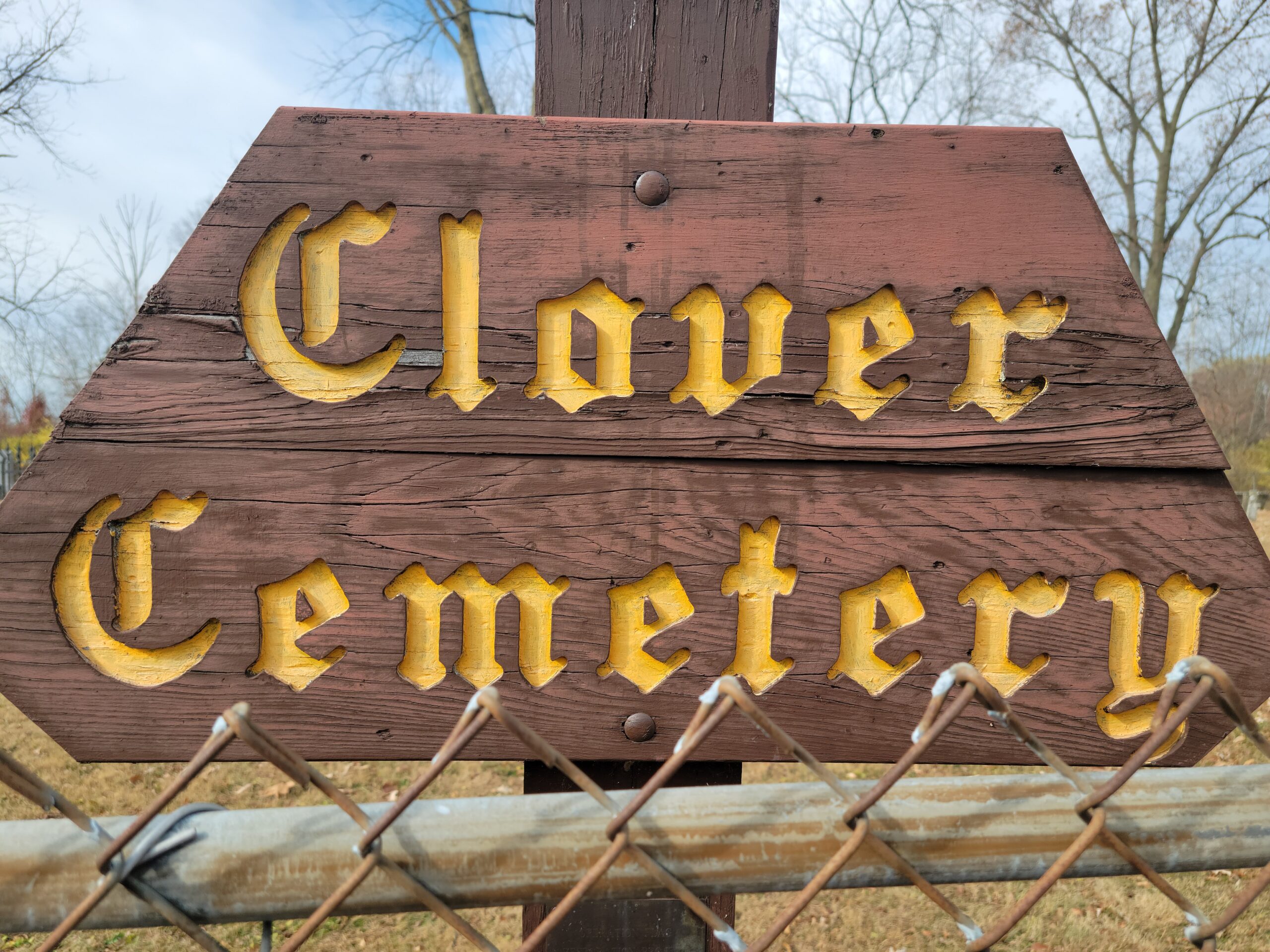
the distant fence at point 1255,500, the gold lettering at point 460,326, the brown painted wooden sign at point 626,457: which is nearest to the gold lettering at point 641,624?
the brown painted wooden sign at point 626,457

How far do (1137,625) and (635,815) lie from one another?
900 mm

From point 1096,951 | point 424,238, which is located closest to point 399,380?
point 424,238

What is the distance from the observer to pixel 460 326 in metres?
1.06

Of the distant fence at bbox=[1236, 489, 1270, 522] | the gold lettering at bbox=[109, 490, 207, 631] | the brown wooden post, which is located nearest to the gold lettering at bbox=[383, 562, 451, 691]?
the gold lettering at bbox=[109, 490, 207, 631]

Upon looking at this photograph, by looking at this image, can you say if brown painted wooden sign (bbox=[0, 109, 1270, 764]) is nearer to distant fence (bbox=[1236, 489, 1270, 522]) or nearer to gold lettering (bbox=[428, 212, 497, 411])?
gold lettering (bbox=[428, 212, 497, 411])

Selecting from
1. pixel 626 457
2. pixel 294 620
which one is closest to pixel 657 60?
pixel 626 457

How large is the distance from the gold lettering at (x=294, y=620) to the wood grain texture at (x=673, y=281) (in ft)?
0.66

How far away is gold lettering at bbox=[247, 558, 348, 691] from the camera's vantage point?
3.47 feet

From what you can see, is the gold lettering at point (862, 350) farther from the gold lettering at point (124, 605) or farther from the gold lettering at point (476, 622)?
the gold lettering at point (124, 605)

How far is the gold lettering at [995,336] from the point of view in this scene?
108 cm

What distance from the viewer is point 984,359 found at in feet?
3.56

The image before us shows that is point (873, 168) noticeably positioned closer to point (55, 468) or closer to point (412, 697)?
point (412, 697)

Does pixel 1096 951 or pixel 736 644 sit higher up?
pixel 736 644

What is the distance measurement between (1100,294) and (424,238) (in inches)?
40.0
